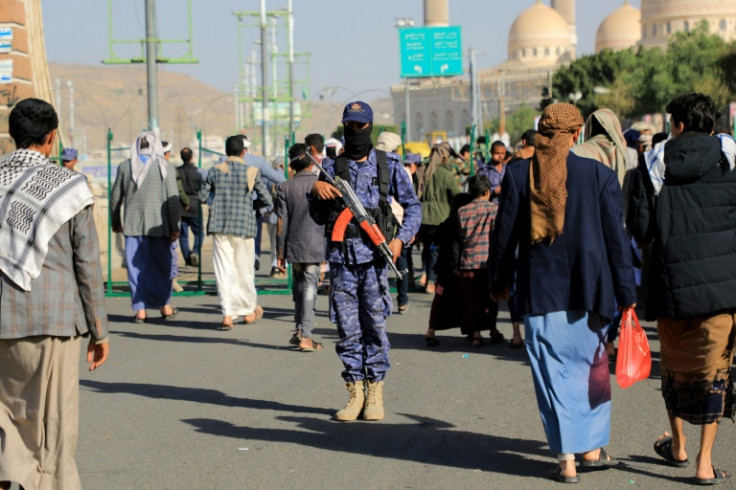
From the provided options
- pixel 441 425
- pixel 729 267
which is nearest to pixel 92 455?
pixel 441 425

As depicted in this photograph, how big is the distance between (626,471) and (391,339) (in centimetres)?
487

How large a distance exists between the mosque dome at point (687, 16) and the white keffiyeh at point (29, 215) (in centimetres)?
13565

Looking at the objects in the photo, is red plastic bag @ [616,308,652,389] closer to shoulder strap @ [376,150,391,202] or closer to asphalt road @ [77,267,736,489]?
asphalt road @ [77,267,736,489]

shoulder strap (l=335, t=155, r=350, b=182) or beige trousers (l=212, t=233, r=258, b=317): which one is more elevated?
shoulder strap (l=335, t=155, r=350, b=182)

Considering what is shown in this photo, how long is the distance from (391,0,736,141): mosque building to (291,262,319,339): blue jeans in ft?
359

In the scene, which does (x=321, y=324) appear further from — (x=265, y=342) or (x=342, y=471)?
(x=342, y=471)

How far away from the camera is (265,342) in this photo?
10438 millimetres

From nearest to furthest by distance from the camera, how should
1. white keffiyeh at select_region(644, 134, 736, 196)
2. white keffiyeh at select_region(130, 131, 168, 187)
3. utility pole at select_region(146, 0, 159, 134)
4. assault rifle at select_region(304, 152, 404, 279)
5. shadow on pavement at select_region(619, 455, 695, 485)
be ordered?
shadow on pavement at select_region(619, 455, 695, 485) → white keffiyeh at select_region(644, 134, 736, 196) → assault rifle at select_region(304, 152, 404, 279) → white keffiyeh at select_region(130, 131, 168, 187) → utility pole at select_region(146, 0, 159, 134)

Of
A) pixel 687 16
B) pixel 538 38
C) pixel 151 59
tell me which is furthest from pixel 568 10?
pixel 151 59

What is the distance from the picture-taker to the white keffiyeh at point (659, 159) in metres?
5.91

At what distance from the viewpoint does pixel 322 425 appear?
693 centimetres

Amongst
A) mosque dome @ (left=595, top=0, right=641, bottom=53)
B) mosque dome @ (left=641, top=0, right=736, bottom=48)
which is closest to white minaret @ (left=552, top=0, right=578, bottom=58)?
mosque dome @ (left=595, top=0, right=641, bottom=53)

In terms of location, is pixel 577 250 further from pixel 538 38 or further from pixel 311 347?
pixel 538 38

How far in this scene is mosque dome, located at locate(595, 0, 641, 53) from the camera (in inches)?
6142
